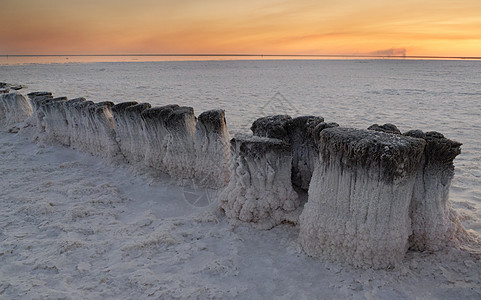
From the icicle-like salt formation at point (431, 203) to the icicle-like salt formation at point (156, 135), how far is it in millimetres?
2561

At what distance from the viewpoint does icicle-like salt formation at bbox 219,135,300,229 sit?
2934 millimetres

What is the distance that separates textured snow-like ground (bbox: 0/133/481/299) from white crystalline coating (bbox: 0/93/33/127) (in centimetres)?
392

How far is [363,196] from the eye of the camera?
2.33m

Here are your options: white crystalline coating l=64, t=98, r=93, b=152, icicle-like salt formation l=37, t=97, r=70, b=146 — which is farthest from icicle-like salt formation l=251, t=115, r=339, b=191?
icicle-like salt formation l=37, t=97, r=70, b=146

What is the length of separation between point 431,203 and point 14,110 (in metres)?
7.48

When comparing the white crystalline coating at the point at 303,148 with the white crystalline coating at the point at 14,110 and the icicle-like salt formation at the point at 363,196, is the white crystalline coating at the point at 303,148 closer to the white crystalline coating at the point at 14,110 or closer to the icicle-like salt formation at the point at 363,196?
the icicle-like salt formation at the point at 363,196

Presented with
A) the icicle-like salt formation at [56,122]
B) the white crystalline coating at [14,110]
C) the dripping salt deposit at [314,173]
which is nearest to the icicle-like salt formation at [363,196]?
the dripping salt deposit at [314,173]

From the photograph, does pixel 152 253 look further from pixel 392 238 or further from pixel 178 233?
pixel 392 238

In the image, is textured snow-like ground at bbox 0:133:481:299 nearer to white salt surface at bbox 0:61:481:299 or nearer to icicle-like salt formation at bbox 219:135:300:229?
white salt surface at bbox 0:61:481:299

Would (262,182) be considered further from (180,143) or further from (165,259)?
(180,143)

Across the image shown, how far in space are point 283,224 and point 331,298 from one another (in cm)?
88

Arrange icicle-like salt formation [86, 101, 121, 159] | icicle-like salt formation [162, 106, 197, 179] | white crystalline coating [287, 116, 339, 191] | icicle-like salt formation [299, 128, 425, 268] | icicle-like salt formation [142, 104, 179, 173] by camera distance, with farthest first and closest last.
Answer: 1. icicle-like salt formation [86, 101, 121, 159]
2. icicle-like salt formation [142, 104, 179, 173]
3. icicle-like salt formation [162, 106, 197, 179]
4. white crystalline coating [287, 116, 339, 191]
5. icicle-like salt formation [299, 128, 425, 268]

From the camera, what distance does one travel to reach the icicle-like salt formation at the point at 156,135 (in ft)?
13.3

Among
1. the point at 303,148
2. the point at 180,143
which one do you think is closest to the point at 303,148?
the point at 303,148
